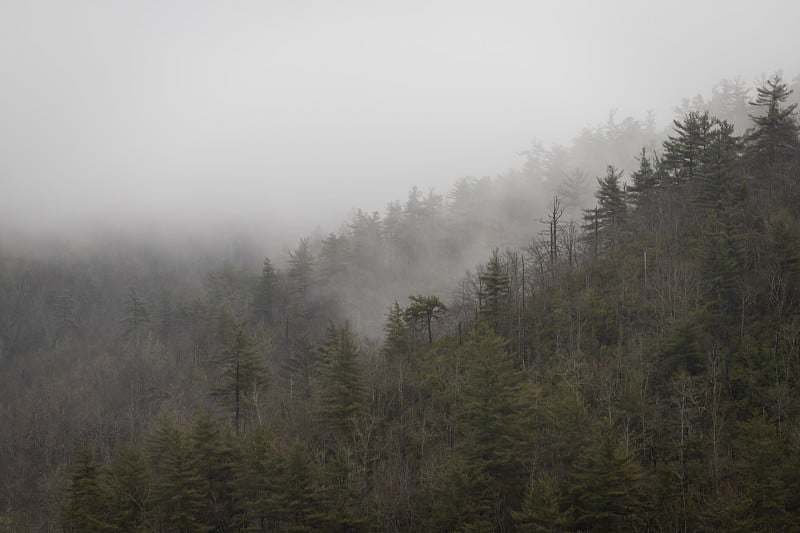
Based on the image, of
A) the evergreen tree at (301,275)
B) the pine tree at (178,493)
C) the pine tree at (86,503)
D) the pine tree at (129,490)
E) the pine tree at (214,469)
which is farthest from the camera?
the evergreen tree at (301,275)

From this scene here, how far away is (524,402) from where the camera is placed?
34906mm

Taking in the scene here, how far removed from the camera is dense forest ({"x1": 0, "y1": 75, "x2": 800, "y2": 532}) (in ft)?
98.7

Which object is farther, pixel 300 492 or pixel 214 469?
pixel 214 469

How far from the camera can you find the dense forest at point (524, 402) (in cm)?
3008

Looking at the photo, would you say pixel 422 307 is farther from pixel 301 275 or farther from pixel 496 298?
pixel 301 275

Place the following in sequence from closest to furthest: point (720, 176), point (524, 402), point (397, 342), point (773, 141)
→ point (524, 402) → point (720, 176) → point (773, 141) → point (397, 342)

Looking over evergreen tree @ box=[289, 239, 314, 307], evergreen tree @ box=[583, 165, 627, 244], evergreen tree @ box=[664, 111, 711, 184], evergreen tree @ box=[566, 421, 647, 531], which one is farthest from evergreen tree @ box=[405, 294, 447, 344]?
evergreen tree @ box=[289, 239, 314, 307]

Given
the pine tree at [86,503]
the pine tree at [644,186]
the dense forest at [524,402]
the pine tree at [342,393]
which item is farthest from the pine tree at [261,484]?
the pine tree at [644,186]

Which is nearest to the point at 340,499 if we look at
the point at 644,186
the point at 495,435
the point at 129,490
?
the point at 495,435

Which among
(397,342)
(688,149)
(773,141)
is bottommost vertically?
(397,342)

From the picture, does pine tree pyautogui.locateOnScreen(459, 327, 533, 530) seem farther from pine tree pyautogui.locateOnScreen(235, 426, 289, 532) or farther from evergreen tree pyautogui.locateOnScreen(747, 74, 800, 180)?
evergreen tree pyautogui.locateOnScreen(747, 74, 800, 180)

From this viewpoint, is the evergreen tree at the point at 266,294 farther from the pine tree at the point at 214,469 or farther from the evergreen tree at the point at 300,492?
the evergreen tree at the point at 300,492

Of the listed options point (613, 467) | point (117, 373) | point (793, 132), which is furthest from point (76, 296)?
point (793, 132)

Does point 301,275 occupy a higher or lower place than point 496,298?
higher
